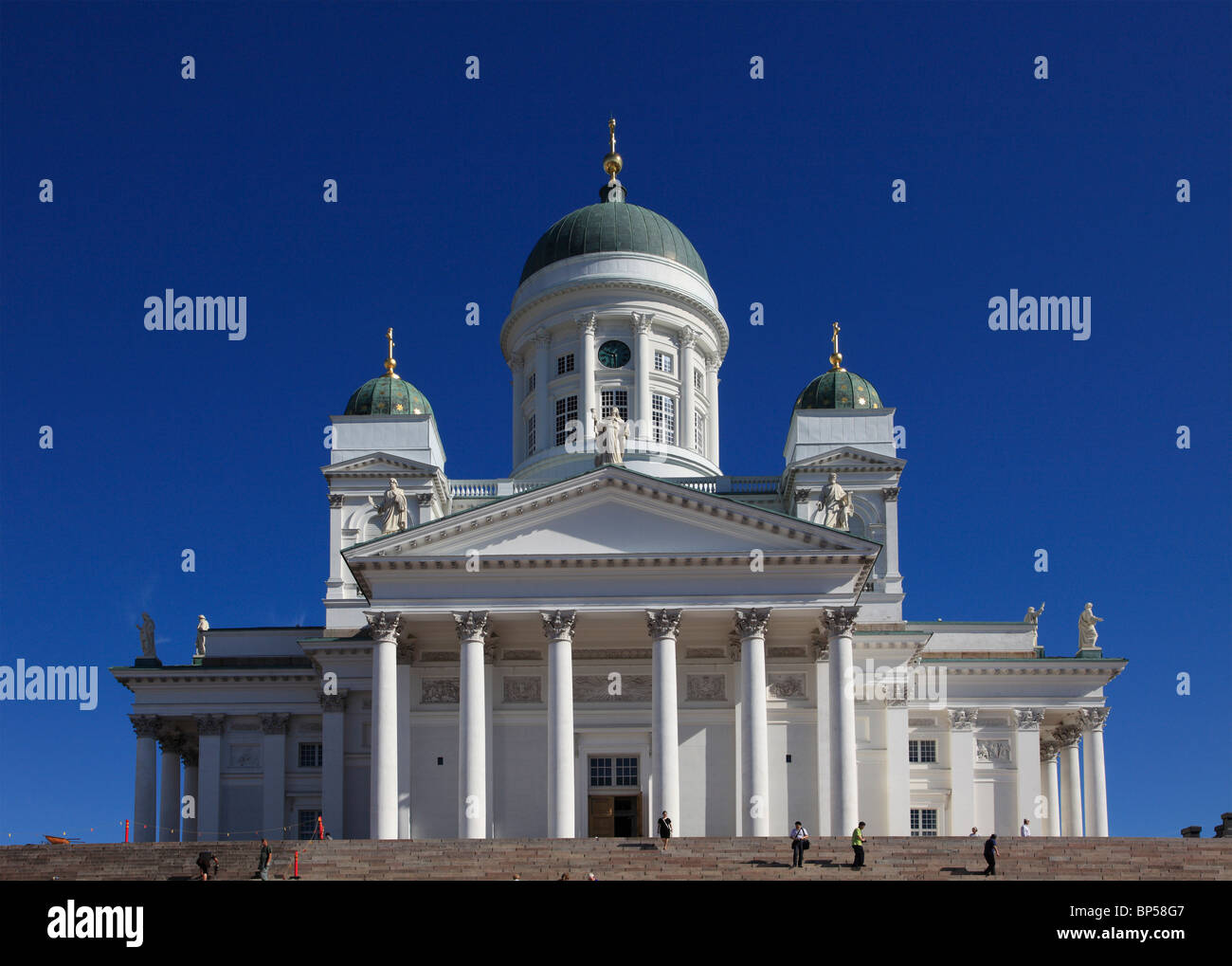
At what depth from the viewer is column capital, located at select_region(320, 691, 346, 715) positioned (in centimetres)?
5400

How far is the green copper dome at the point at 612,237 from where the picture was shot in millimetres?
62194

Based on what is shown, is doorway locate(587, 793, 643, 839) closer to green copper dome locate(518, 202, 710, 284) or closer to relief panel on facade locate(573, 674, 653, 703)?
relief panel on facade locate(573, 674, 653, 703)

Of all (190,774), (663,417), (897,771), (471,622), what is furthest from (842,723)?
(190,774)

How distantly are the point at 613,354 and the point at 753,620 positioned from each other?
20.0 metres

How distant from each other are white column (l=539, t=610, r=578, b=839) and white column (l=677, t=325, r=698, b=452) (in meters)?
17.8

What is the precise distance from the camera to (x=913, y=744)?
55.6 metres

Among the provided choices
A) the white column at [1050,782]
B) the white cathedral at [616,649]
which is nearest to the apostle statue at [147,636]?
the white cathedral at [616,649]

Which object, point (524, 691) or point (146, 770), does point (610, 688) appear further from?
point (146, 770)

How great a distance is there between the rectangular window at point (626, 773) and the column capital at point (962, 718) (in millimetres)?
14593

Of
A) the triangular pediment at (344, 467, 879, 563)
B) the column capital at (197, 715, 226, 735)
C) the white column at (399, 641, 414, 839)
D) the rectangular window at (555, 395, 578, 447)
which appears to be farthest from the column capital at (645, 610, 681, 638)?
the column capital at (197, 715, 226, 735)

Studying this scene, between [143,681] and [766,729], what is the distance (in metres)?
25.2

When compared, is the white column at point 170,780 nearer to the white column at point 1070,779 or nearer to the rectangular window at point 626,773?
the rectangular window at point 626,773
